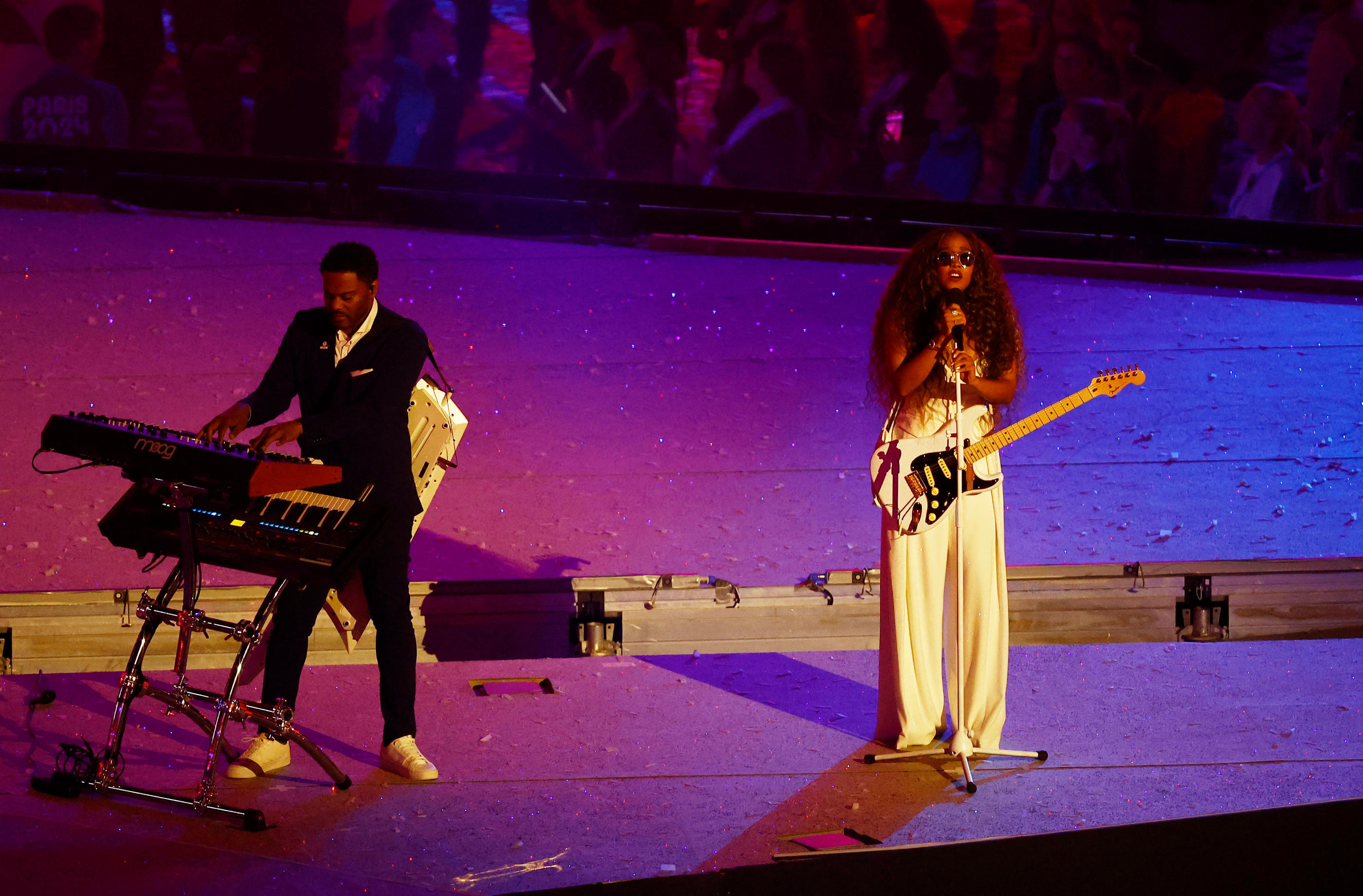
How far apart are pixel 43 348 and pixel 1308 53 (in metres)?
11.5

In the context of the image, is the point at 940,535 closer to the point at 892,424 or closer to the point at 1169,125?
the point at 892,424

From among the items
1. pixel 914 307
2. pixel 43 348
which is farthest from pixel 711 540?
pixel 43 348

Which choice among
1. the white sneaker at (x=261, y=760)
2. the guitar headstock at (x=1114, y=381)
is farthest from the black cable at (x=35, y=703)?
the guitar headstock at (x=1114, y=381)

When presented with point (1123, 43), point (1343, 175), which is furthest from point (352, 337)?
point (1343, 175)

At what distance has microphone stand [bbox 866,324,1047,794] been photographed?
13.5ft

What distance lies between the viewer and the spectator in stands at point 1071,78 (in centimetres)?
1252

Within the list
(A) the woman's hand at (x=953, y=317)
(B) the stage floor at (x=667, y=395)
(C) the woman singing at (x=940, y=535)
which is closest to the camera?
(A) the woman's hand at (x=953, y=317)

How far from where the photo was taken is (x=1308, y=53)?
42.3 feet

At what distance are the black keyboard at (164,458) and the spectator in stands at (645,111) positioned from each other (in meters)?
9.09

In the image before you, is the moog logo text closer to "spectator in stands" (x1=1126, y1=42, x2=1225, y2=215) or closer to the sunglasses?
the sunglasses

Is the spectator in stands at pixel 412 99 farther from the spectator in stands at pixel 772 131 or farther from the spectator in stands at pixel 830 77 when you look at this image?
the spectator in stands at pixel 830 77

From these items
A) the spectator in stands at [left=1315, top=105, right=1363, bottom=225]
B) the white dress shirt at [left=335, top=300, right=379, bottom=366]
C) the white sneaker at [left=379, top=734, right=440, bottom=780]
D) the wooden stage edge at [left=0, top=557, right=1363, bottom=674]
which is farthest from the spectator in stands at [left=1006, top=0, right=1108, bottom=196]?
the white sneaker at [left=379, top=734, right=440, bottom=780]

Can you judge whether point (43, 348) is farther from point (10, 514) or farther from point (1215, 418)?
point (1215, 418)

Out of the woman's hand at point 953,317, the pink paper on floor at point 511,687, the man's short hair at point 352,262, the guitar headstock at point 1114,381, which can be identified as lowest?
the pink paper on floor at point 511,687
